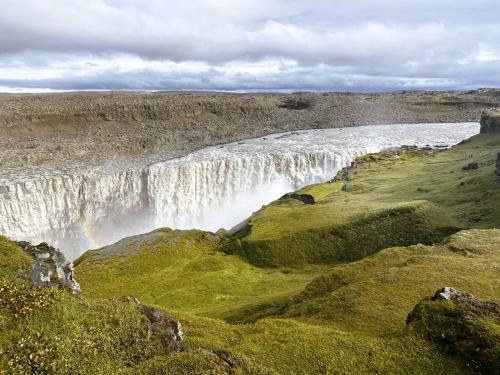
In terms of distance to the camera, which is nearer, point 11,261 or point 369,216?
point 11,261

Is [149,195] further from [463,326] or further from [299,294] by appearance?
[463,326]

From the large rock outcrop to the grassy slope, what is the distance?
109 ft

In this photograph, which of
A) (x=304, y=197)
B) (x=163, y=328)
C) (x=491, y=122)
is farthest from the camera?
(x=491, y=122)

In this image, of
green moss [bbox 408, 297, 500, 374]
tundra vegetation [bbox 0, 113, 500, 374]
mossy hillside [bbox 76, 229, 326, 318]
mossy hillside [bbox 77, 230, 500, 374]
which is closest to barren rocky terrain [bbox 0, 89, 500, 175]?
Answer: mossy hillside [bbox 76, 229, 326, 318]

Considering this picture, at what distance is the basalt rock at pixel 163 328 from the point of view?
17203 mm

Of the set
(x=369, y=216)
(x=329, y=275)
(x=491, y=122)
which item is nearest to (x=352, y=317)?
(x=329, y=275)

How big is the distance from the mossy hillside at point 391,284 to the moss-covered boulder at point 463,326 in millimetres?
2174

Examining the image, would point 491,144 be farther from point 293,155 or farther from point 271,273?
point 271,273

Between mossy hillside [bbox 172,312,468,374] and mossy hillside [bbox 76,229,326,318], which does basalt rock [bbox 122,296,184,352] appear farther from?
mossy hillside [bbox 76,229,326,318]

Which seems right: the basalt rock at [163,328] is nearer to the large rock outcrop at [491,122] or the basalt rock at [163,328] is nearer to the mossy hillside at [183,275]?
the mossy hillside at [183,275]

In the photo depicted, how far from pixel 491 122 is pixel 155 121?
106808 mm

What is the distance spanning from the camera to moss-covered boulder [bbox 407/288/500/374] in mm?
16953

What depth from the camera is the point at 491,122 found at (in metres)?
108

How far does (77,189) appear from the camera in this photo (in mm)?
88812
